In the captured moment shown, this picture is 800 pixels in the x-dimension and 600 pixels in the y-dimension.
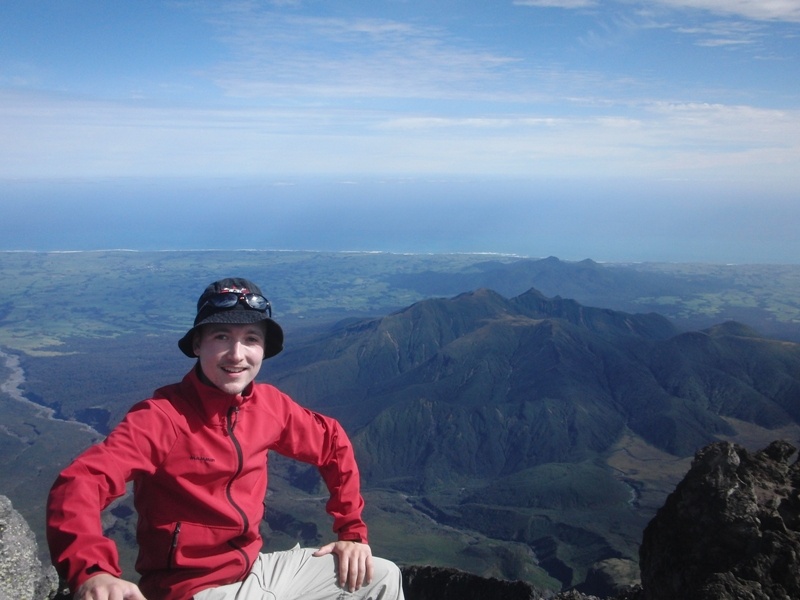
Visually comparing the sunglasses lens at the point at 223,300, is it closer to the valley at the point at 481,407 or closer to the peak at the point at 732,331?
the valley at the point at 481,407

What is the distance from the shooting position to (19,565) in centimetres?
531

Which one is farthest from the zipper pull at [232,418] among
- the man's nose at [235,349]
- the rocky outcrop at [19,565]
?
the rocky outcrop at [19,565]

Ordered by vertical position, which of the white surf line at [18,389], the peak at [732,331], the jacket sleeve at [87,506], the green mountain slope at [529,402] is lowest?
the white surf line at [18,389]

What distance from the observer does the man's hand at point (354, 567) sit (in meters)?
5.00

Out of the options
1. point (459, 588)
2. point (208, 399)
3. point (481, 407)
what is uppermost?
point (208, 399)

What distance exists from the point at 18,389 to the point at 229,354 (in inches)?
4541

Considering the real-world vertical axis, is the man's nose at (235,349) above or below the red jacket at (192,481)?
above

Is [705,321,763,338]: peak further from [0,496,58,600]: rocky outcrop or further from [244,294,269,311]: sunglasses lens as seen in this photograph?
[0,496,58,600]: rocky outcrop

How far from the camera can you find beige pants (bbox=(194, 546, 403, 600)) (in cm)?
495

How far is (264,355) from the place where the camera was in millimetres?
5258

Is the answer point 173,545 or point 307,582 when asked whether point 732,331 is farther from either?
point 173,545

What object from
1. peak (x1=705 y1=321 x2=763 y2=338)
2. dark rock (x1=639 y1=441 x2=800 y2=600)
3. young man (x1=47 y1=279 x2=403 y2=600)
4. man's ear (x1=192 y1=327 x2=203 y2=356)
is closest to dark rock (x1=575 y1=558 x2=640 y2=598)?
dark rock (x1=639 y1=441 x2=800 y2=600)

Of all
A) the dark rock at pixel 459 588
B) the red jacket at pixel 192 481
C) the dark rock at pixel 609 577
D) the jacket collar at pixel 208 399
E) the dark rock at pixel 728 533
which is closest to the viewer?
the red jacket at pixel 192 481

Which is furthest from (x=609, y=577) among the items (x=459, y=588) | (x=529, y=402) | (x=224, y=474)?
(x=529, y=402)
